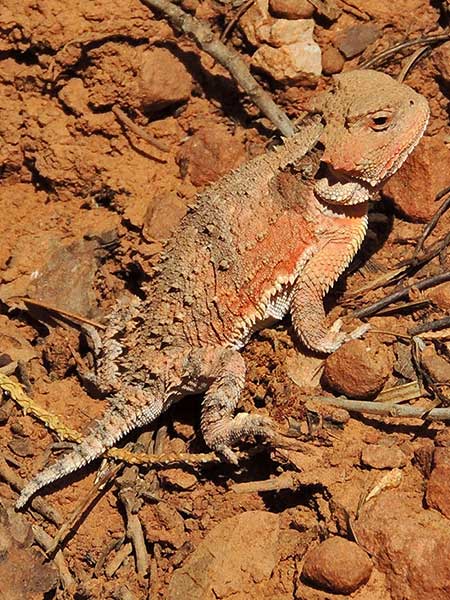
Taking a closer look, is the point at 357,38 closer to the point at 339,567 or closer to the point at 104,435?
the point at 104,435

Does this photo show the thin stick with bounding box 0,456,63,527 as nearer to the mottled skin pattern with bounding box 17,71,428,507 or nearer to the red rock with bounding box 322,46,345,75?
the mottled skin pattern with bounding box 17,71,428,507

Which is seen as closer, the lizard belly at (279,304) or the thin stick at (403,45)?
the lizard belly at (279,304)

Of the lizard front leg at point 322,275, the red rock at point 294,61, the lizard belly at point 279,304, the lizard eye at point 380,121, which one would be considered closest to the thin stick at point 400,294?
the lizard front leg at point 322,275

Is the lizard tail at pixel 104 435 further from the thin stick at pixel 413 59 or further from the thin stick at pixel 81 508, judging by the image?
the thin stick at pixel 413 59

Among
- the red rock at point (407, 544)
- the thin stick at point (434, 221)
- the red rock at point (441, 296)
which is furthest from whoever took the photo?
the thin stick at point (434, 221)

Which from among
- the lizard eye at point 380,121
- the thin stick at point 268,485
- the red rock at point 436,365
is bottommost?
the thin stick at point 268,485

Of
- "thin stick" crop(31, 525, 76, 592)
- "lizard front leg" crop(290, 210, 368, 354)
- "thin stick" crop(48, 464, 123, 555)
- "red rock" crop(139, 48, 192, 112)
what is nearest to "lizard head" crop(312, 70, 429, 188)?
"lizard front leg" crop(290, 210, 368, 354)
